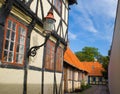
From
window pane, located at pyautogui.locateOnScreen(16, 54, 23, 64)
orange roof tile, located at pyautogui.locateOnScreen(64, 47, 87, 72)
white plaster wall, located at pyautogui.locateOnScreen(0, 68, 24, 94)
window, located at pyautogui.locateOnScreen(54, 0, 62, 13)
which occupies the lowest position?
white plaster wall, located at pyautogui.locateOnScreen(0, 68, 24, 94)

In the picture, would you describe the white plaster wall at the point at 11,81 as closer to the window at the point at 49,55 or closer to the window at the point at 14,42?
the window at the point at 14,42

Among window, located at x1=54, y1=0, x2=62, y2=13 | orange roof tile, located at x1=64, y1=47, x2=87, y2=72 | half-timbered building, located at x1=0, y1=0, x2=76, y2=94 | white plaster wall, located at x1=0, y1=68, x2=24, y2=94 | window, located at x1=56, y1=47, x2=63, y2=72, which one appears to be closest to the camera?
white plaster wall, located at x1=0, y1=68, x2=24, y2=94

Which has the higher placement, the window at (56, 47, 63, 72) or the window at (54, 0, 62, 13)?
the window at (54, 0, 62, 13)

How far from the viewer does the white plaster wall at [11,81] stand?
5.78 metres

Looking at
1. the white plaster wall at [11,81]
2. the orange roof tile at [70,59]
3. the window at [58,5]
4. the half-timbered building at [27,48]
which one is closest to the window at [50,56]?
the half-timbered building at [27,48]

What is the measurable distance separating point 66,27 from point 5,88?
24.8 feet

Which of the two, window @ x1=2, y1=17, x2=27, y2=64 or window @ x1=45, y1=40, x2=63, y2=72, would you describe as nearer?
window @ x1=2, y1=17, x2=27, y2=64

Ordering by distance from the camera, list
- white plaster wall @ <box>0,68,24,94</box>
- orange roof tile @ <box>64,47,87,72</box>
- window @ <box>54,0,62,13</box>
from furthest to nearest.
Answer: orange roof tile @ <box>64,47,87,72</box>, window @ <box>54,0,62,13</box>, white plaster wall @ <box>0,68,24,94</box>

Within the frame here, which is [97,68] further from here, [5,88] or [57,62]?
[5,88]

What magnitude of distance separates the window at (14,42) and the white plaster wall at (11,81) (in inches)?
12.7

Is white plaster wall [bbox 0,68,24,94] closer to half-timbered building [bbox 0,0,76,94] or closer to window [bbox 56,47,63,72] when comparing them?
half-timbered building [bbox 0,0,76,94]

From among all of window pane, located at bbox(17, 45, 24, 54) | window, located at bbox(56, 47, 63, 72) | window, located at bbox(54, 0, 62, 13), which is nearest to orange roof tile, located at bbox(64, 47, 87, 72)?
window, located at bbox(56, 47, 63, 72)

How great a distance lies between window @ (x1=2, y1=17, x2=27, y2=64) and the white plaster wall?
0.32 metres

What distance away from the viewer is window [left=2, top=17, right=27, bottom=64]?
6121mm
